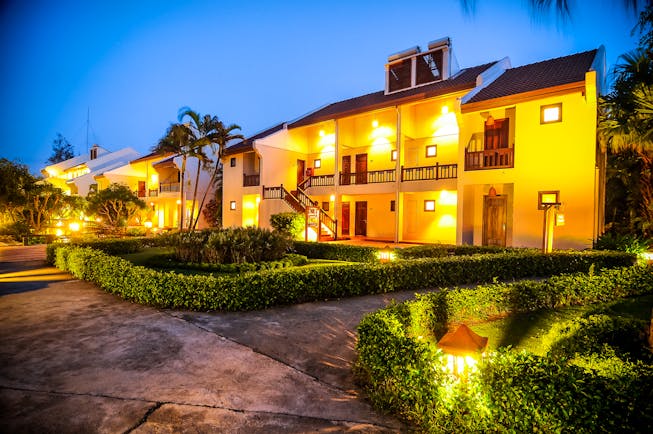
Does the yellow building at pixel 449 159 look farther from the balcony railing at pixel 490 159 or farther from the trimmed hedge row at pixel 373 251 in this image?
the trimmed hedge row at pixel 373 251

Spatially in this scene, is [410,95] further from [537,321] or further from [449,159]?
[537,321]

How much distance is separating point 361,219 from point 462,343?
19752 millimetres

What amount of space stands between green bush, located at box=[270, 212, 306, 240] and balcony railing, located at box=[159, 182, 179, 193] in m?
18.1

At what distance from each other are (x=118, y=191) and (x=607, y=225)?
1085 inches

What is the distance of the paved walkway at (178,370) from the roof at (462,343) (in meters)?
0.83

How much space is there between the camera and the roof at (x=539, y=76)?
44.6 ft

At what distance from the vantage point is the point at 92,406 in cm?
330

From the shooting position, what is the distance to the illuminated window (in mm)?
13461

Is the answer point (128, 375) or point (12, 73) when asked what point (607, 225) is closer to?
point (128, 375)

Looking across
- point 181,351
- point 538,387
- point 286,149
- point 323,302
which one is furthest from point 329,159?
point 538,387

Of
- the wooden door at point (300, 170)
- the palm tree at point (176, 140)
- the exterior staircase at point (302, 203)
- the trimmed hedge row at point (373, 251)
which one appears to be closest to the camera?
the trimmed hedge row at point (373, 251)

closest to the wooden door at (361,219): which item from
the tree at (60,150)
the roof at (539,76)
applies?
the roof at (539,76)

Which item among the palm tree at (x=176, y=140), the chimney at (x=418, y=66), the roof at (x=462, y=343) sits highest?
the chimney at (x=418, y=66)

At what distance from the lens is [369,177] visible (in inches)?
800
